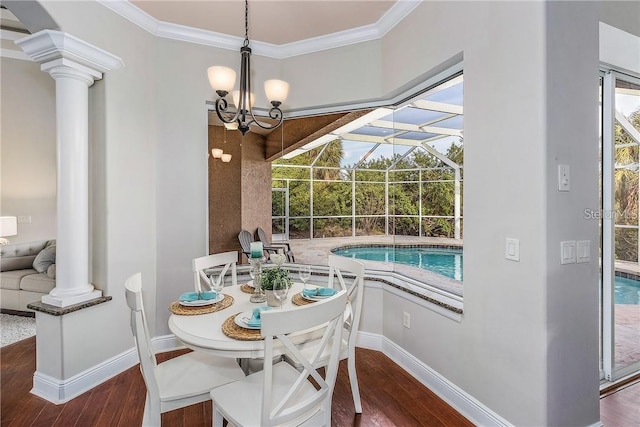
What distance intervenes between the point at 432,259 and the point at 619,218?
135cm

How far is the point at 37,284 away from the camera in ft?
12.6

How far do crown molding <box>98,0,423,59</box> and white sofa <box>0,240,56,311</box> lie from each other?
10.1 ft

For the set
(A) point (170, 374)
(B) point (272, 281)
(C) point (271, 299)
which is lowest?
(A) point (170, 374)

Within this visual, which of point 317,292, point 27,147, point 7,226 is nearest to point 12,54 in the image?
point 27,147

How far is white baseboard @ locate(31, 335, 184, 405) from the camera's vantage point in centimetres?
219

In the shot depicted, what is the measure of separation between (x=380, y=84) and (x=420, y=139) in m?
0.63

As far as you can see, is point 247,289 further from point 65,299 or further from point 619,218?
point 619,218

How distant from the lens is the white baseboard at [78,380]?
219cm

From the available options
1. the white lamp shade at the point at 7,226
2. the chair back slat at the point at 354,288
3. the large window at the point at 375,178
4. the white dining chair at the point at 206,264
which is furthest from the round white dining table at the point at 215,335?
the white lamp shade at the point at 7,226

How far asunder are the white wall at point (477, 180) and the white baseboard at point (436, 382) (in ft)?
0.15

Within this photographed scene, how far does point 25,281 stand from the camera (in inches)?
153

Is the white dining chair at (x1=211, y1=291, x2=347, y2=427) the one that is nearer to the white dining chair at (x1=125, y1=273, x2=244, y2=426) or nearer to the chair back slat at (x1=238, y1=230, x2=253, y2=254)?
the white dining chair at (x1=125, y1=273, x2=244, y2=426)

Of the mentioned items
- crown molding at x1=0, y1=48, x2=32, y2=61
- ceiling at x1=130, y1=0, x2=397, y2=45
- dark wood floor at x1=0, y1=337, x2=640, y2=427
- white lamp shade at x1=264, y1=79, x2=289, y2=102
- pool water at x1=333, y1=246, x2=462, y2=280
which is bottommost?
dark wood floor at x1=0, y1=337, x2=640, y2=427

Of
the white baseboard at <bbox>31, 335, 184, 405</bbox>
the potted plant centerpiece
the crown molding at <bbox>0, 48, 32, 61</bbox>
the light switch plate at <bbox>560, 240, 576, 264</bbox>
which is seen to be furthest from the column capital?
the crown molding at <bbox>0, 48, 32, 61</bbox>
